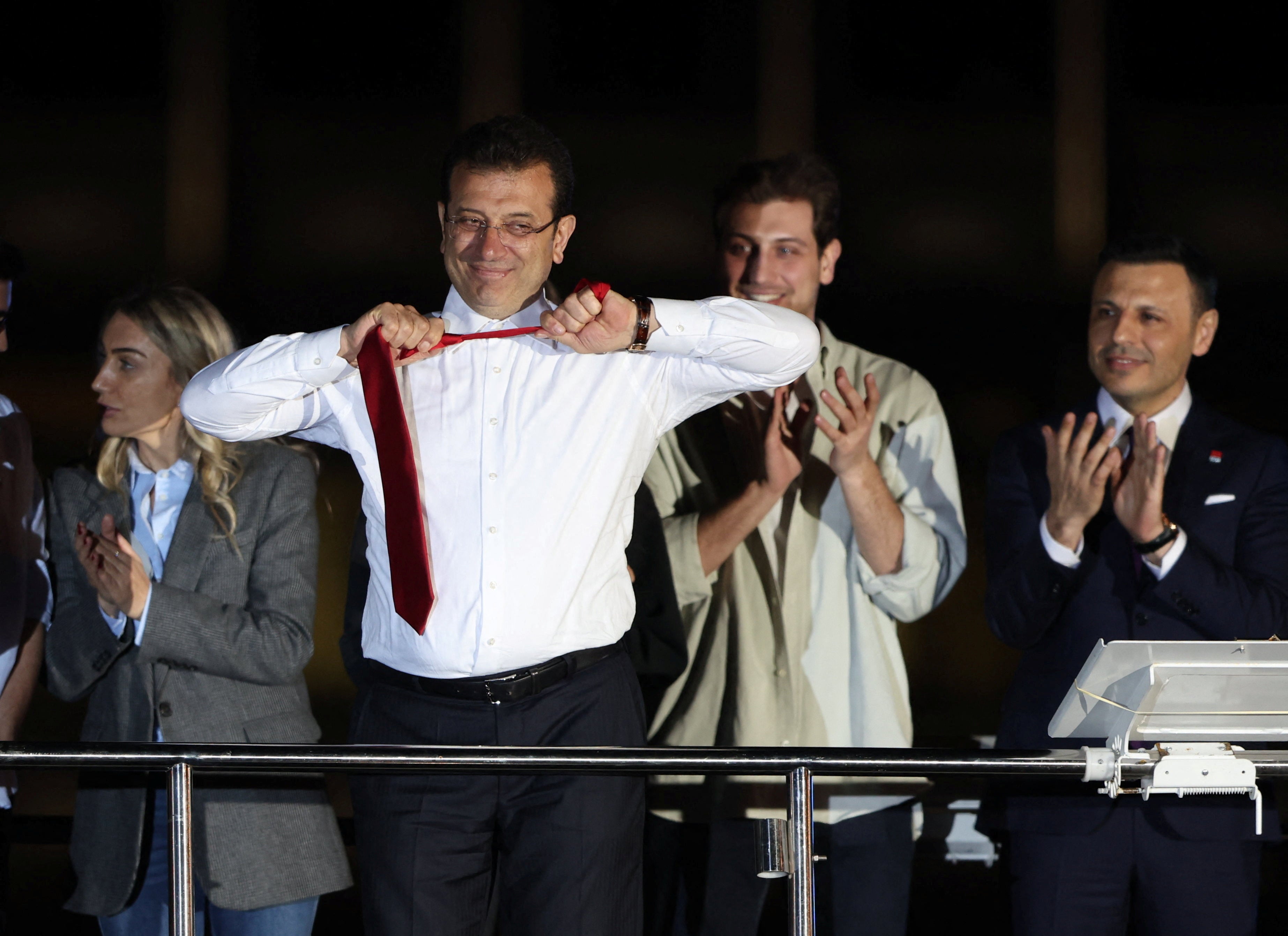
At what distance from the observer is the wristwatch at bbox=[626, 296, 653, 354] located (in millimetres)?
2369

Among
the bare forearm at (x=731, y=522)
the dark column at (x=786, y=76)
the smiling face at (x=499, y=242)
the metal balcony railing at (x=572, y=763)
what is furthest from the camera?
the dark column at (x=786, y=76)

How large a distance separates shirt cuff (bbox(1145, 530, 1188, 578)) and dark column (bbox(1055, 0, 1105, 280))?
3.35 feet

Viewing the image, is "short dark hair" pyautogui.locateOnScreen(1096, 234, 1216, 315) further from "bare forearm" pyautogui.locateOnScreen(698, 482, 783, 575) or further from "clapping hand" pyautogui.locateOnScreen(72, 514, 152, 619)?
"clapping hand" pyautogui.locateOnScreen(72, 514, 152, 619)

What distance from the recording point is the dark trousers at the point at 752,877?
3.09 m

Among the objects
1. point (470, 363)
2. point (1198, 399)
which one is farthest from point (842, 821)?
point (470, 363)

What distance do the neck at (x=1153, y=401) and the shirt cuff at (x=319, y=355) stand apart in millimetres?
1843

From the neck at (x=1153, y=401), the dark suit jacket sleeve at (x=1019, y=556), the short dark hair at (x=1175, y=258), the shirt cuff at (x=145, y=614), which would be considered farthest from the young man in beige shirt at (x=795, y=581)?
the shirt cuff at (x=145, y=614)

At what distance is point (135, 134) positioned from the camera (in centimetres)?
390

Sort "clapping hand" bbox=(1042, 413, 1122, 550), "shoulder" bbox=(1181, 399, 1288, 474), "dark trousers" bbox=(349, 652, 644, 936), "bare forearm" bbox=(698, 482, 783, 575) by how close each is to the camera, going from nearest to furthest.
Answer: "dark trousers" bbox=(349, 652, 644, 936) < "clapping hand" bbox=(1042, 413, 1122, 550) < "shoulder" bbox=(1181, 399, 1288, 474) < "bare forearm" bbox=(698, 482, 783, 575)

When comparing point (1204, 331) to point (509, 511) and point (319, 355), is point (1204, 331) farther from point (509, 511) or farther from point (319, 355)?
point (319, 355)

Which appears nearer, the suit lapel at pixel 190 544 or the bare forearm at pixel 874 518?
the suit lapel at pixel 190 544

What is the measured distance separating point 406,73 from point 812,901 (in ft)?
8.65

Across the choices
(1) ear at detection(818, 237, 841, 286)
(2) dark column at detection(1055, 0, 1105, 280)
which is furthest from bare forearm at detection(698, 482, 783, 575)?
Answer: (2) dark column at detection(1055, 0, 1105, 280)

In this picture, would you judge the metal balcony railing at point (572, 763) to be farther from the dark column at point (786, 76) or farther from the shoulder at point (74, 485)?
the dark column at point (786, 76)
